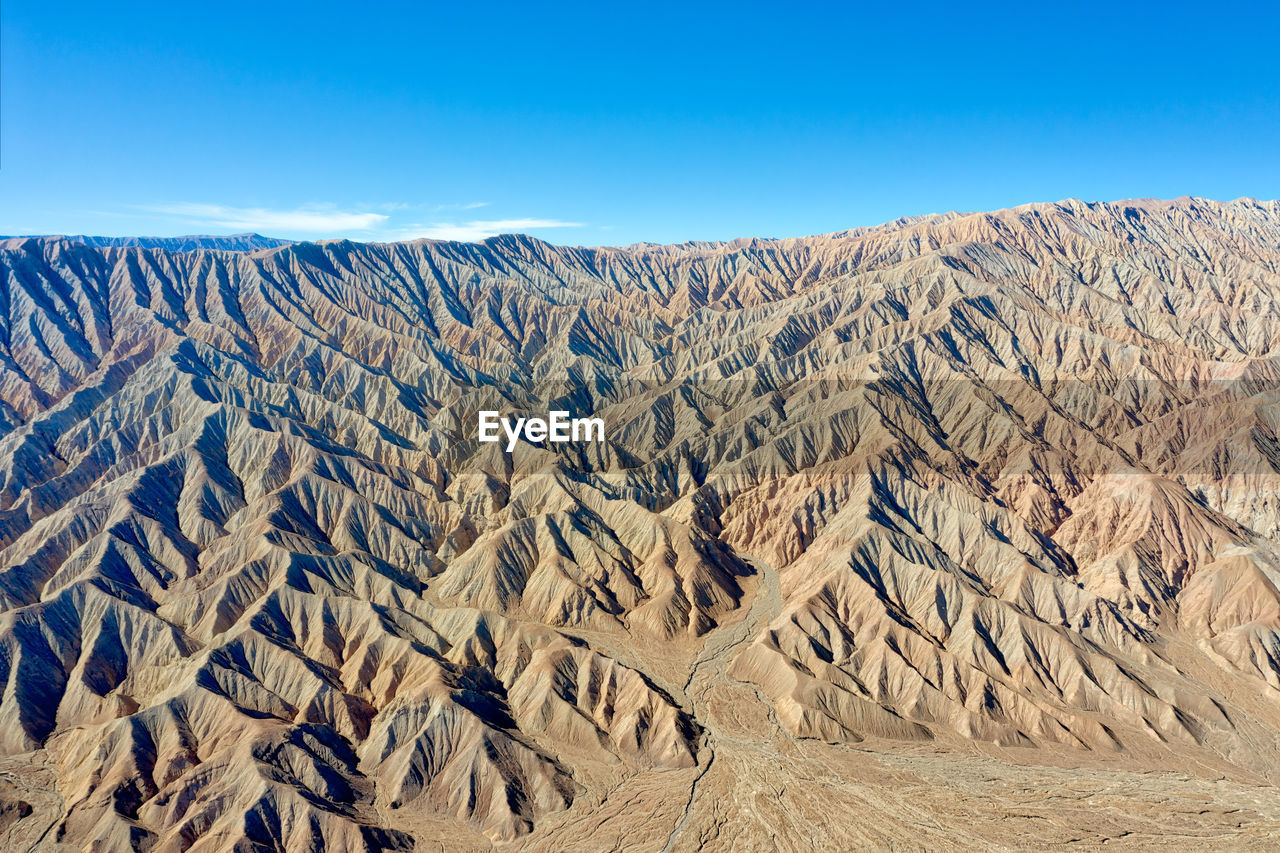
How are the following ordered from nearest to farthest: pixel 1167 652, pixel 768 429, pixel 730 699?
1. pixel 730 699
2. pixel 1167 652
3. pixel 768 429

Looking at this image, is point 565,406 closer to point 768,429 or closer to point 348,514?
point 768,429

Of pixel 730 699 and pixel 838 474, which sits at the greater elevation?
pixel 838 474

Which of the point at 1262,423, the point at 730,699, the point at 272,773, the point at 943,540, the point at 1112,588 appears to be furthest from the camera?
the point at 1262,423

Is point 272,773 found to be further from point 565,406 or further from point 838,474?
point 565,406

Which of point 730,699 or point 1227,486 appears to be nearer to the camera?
point 730,699

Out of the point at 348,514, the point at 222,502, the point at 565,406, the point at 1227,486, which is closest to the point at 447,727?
the point at 348,514

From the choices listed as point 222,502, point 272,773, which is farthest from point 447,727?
point 222,502

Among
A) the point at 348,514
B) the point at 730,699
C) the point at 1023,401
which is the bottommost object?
the point at 730,699
